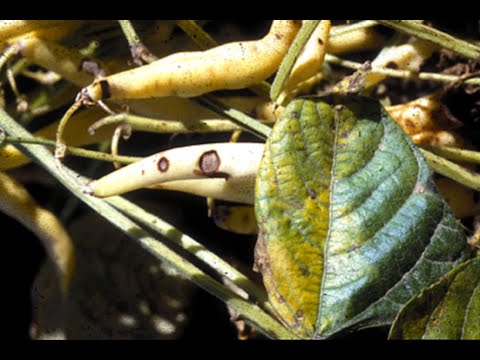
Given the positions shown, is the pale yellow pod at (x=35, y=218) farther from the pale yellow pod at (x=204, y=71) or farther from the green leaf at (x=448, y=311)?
the green leaf at (x=448, y=311)

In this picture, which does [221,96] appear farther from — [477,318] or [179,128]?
[477,318]

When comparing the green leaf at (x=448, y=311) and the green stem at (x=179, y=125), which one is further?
the green stem at (x=179, y=125)

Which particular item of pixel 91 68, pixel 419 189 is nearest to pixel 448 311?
pixel 419 189

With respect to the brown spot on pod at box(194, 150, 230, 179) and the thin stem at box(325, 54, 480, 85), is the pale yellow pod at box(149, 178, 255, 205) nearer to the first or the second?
the brown spot on pod at box(194, 150, 230, 179)

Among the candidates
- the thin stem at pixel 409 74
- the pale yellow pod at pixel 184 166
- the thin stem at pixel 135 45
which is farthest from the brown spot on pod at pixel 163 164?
the thin stem at pixel 409 74

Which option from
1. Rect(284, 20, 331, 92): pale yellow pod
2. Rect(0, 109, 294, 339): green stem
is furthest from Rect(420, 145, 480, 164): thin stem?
Rect(0, 109, 294, 339): green stem

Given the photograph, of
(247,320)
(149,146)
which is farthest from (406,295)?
(149,146)
